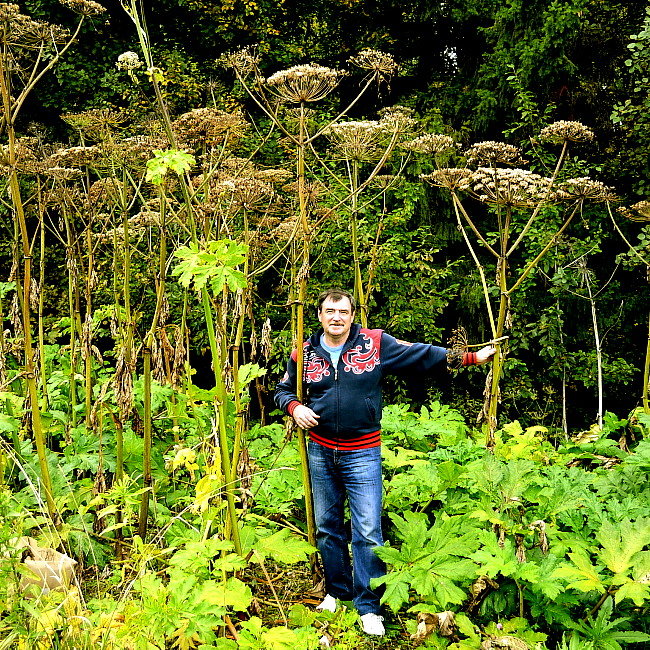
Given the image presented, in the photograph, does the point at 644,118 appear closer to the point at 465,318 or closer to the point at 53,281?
the point at 465,318

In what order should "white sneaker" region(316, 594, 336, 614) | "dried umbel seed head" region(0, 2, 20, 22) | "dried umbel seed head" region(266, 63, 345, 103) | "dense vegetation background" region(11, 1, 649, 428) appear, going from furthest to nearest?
"dense vegetation background" region(11, 1, 649, 428), "white sneaker" region(316, 594, 336, 614), "dried umbel seed head" region(266, 63, 345, 103), "dried umbel seed head" region(0, 2, 20, 22)

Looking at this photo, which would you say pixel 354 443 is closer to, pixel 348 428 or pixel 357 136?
pixel 348 428

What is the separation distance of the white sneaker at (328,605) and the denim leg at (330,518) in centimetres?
6

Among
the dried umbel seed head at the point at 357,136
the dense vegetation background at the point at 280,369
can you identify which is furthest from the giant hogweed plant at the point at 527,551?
the dried umbel seed head at the point at 357,136

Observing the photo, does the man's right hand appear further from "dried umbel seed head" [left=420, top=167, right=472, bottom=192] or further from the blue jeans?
"dried umbel seed head" [left=420, top=167, right=472, bottom=192]

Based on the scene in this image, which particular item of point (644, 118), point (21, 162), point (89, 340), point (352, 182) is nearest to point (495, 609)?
point (352, 182)

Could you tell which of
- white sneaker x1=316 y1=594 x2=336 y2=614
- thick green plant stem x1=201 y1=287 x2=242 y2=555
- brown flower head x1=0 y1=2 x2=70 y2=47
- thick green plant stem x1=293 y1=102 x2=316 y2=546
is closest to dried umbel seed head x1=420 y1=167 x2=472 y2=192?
thick green plant stem x1=293 y1=102 x2=316 y2=546

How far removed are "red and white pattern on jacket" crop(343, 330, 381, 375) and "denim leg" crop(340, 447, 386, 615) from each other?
1.52 feet

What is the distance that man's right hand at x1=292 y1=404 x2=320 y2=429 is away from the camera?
384cm

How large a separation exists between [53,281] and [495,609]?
969 cm

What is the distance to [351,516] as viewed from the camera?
13.1ft

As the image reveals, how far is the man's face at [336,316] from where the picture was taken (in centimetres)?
395

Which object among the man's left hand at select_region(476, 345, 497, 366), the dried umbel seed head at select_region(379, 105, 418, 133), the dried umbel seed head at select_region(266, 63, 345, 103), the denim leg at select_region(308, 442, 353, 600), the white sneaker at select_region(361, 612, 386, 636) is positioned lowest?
the white sneaker at select_region(361, 612, 386, 636)

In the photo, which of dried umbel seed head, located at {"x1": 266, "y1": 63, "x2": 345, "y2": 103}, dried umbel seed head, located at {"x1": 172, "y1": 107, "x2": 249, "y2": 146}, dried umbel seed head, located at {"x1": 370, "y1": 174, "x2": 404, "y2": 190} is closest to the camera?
dried umbel seed head, located at {"x1": 266, "y1": 63, "x2": 345, "y2": 103}
